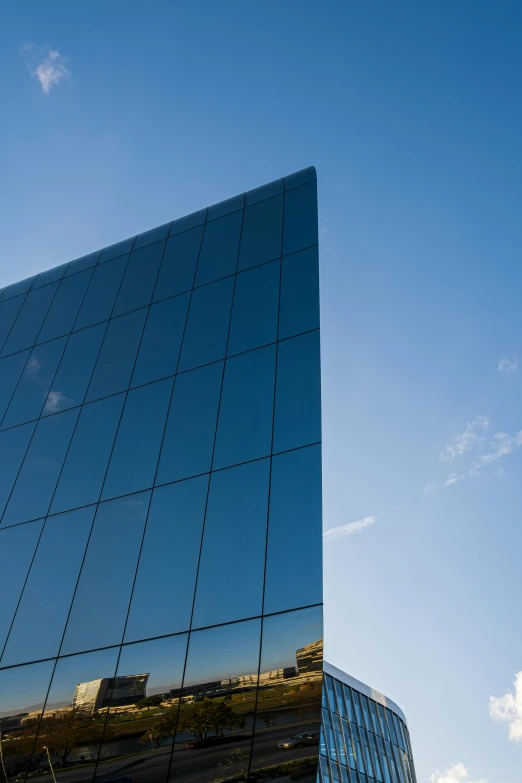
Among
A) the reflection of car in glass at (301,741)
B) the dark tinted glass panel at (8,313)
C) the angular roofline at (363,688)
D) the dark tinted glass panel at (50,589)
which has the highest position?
the dark tinted glass panel at (8,313)

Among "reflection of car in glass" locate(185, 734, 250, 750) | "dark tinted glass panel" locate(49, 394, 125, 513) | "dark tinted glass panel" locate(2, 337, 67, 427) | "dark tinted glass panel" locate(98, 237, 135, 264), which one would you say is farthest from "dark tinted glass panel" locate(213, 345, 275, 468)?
"dark tinted glass panel" locate(98, 237, 135, 264)

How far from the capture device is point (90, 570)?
12258 mm

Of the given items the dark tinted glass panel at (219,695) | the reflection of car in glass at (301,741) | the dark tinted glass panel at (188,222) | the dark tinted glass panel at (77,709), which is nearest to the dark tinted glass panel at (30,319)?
the dark tinted glass panel at (188,222)

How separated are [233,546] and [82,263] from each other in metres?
14.7

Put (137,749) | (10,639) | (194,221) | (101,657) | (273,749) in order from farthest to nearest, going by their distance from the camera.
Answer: (194,221)
(10,639)
(101,657)
(137,749)
(273,749)

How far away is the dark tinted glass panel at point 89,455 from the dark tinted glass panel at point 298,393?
4.82 meters

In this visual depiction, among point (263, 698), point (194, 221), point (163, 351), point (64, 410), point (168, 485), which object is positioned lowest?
point (263, 698)

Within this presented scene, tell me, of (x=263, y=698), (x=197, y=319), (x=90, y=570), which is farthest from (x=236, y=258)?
(x=263, y=698)

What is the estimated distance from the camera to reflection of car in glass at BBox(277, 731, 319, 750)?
329 inches

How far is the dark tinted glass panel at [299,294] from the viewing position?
1378 centimetres

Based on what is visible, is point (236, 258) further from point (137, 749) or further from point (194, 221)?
point (137, 749)

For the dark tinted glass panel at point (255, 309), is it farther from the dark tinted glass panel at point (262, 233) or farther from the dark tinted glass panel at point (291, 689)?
the dark tinted glass panel at point (291, 689)

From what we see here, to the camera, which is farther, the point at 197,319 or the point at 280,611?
the point at 197,319

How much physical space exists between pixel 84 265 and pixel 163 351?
25.1 feet
